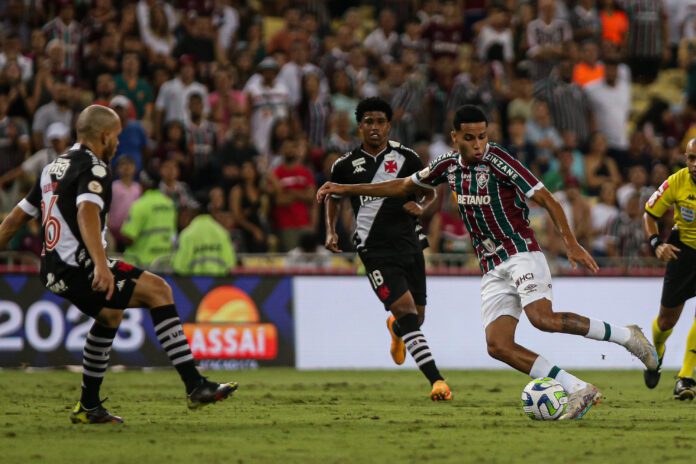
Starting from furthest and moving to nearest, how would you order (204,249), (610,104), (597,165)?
(610,104) < (597,165) < (204,249)

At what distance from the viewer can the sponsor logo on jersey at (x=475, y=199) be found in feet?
35.9

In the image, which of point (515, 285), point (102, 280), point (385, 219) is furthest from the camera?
point (385, 219)

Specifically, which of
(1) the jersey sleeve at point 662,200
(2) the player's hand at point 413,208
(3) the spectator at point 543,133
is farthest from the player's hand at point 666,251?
(3) the spectator at point 543,133

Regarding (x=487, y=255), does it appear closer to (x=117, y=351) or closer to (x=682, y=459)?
(x=682, y=459)

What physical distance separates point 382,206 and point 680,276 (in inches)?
126

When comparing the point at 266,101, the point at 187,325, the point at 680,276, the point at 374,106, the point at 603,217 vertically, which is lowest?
the point at 187,325

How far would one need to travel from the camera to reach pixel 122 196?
19500mm

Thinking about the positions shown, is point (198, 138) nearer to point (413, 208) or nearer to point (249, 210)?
point (249, 210)

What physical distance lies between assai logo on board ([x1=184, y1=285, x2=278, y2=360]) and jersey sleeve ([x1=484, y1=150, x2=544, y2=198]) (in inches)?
324

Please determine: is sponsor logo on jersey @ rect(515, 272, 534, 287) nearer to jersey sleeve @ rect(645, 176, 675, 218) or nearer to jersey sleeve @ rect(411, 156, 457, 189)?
jersey sleeve @ rect(411, 156, 457, 189)

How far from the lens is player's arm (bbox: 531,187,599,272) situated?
10117 millimetres

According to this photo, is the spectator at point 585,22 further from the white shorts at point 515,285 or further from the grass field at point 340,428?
the white shorts at point 515,285

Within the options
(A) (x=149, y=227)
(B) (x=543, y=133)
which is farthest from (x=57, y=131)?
(B) (x=543, y=133)

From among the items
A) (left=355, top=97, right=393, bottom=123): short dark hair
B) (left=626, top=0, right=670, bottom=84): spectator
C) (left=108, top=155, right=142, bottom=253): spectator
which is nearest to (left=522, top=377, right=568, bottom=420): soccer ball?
(left=355, top=97, right=393, bottom=123): short dark hair
